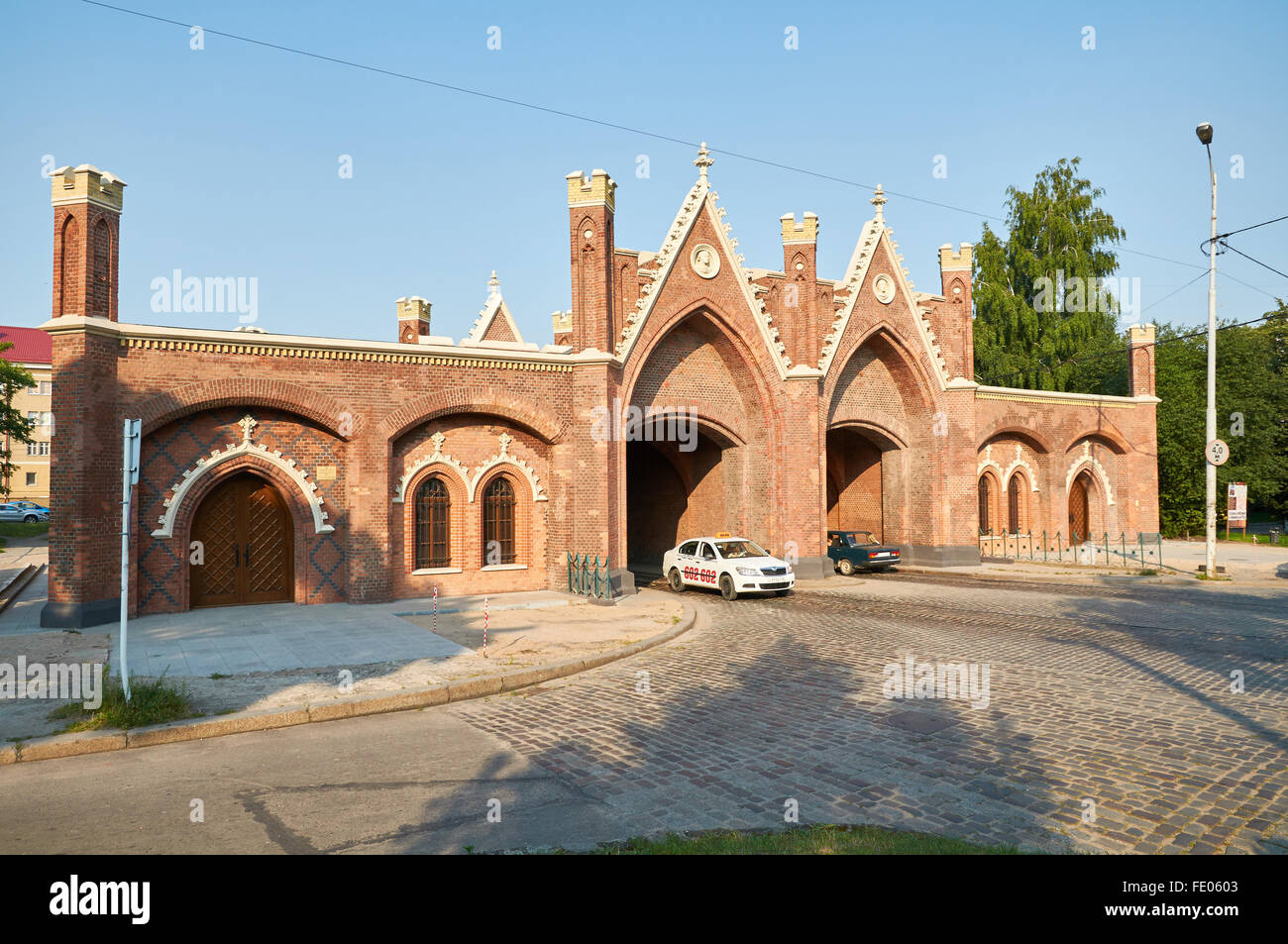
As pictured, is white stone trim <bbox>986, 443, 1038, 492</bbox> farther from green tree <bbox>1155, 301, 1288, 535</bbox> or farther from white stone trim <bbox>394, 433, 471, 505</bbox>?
white stone trim <bbox>394, 433, 471, 505</bbox>

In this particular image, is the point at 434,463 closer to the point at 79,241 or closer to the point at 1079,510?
the point at 79,241

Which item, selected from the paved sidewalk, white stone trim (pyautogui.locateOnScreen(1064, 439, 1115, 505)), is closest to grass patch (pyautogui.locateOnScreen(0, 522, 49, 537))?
the paved sidewalk

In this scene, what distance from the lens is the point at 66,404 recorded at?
14.7 m

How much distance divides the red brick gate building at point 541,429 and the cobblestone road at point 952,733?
26.2ft

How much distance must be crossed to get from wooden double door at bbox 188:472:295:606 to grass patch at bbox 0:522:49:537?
3429 centimetres

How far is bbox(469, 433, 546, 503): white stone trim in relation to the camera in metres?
19.5

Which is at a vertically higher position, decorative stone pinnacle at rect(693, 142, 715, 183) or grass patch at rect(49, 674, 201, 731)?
decorative stone pinnacle at rect(693, 142, 715, 183)

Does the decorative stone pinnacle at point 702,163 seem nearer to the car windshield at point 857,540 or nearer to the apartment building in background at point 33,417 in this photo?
the car windshield at point 857,540

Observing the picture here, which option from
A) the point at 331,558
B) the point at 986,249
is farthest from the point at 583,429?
the point at 986,249

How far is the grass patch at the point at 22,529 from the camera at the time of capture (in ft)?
142

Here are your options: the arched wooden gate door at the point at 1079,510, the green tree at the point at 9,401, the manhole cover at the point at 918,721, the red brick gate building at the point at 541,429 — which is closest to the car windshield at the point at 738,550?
the red brick gate building at the point at 541,429

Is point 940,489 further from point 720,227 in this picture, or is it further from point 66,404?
point 66,404

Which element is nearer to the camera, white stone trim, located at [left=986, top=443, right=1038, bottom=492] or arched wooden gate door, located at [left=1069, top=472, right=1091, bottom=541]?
white stone trim, located at [left=986, top=443, right=1038, bottom=492]

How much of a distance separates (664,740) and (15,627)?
44.5 ft
